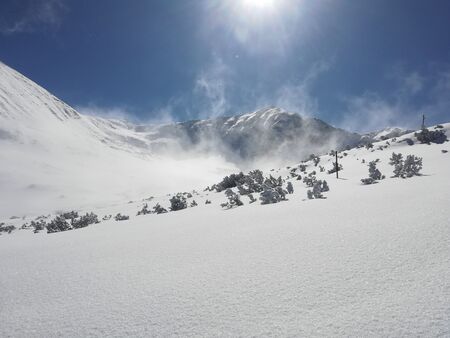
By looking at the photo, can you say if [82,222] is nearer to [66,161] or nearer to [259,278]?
[259,278]

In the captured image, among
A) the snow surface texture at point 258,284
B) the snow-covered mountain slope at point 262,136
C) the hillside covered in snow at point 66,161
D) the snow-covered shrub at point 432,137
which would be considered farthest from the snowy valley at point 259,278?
the snow-covered mountain slope at point 262,136

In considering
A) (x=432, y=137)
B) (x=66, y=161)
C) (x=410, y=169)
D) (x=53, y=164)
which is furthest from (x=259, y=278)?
(x=66, y=161)

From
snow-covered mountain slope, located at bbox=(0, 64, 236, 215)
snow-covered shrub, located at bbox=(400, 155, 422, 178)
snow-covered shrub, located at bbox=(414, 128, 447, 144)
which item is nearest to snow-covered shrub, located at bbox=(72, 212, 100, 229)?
snow-covered shrub, located at bbox=(400, 155, 422, 178)

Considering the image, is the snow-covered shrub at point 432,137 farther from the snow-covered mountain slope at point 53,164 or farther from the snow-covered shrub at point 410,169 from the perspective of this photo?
the snow-covered mountain slope at point 53,164

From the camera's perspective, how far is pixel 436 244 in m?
2.07

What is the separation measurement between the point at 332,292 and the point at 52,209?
1903 centimetres

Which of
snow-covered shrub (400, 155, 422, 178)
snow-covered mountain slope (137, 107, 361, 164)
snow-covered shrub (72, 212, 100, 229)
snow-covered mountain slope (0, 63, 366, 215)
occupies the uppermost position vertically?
snow-covered mountain slope (137, 107, 361, 164)

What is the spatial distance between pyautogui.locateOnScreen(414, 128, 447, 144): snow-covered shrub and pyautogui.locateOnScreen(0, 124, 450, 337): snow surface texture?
47.6ft

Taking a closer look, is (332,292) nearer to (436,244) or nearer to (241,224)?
(436,244)

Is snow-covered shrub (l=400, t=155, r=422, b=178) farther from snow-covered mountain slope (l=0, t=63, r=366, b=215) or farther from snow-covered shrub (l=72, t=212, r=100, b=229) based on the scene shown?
snow-covered mountain slope (l=0, t=63, r=366, b=215)

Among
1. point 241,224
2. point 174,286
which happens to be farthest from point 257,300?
point 241,224

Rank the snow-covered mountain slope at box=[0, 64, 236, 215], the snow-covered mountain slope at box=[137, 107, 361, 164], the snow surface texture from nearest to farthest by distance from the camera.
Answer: the snow surface texture → the snow-covered mountain slope at box=[0, 64, 236, 215] → the snow-covered mountain slope at box=[137, 107, 361, 164]

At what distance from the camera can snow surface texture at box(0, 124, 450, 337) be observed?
1.33 meters

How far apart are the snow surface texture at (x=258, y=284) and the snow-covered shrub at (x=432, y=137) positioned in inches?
571
